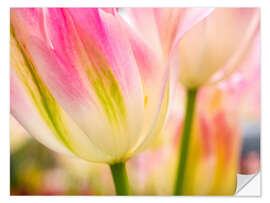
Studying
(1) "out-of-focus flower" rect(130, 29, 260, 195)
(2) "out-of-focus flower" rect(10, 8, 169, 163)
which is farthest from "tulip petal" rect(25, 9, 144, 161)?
(1) "out-of-focus flower" rect(130, 29, 260, 195)

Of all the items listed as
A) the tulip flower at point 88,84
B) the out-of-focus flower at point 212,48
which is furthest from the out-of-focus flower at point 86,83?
the out-of-focus flower at point 212,48

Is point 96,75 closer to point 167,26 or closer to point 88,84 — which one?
point 88,84

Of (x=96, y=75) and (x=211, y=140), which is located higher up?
(x=96, y=75)

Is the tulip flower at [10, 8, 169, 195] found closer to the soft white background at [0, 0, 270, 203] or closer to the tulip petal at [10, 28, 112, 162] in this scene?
the tulip petal at [10, 28, 112, 162]
